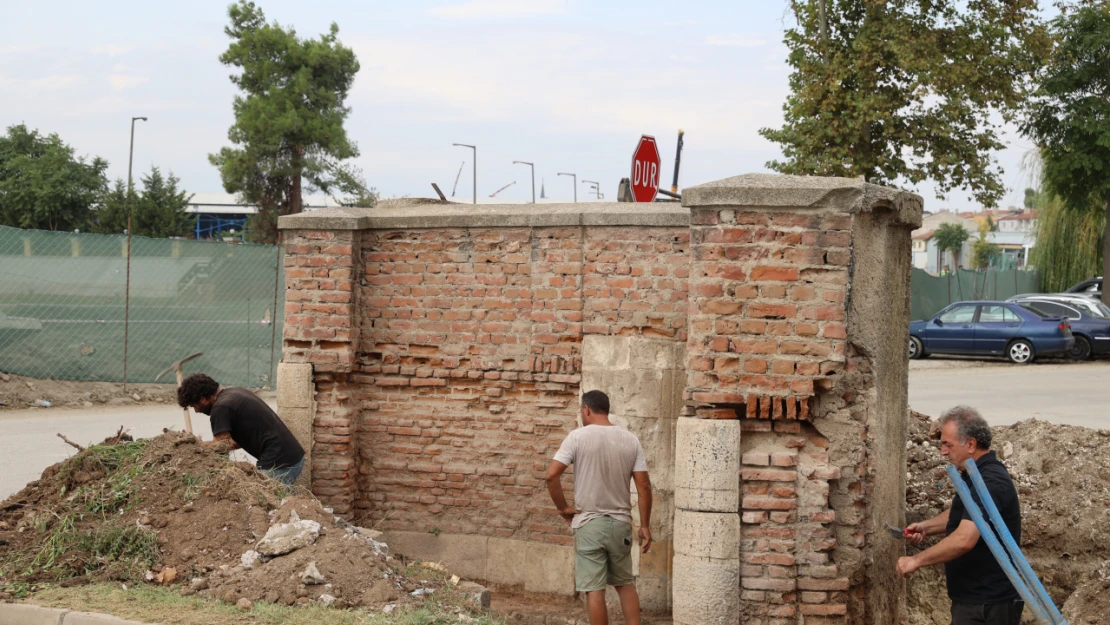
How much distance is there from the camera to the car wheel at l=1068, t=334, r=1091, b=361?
24.2m

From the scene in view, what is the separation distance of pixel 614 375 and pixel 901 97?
50.2 feet

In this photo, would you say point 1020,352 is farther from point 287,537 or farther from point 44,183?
point 44,183

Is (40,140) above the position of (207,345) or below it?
above

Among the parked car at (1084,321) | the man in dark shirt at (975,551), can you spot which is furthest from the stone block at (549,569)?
the parked car at (1084,321)

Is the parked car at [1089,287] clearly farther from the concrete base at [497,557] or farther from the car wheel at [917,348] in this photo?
the concrete base at [497,557]

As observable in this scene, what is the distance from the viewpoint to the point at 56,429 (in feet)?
42.9

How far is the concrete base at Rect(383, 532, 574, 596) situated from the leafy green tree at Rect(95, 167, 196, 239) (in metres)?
36.4

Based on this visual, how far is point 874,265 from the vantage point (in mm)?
6449

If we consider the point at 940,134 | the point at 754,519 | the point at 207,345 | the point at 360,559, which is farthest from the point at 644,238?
the point at 940,134

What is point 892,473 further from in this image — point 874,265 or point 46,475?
point 46,475

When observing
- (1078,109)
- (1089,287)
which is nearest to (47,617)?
(1078,109)

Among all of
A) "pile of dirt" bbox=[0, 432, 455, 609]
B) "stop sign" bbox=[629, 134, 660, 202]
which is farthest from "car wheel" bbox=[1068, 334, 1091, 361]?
"pile of dirt" bbox=[0, 432, 455, 609]

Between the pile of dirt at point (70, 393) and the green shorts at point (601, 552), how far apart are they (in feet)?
30.9

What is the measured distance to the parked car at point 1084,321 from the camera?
79.1ft
